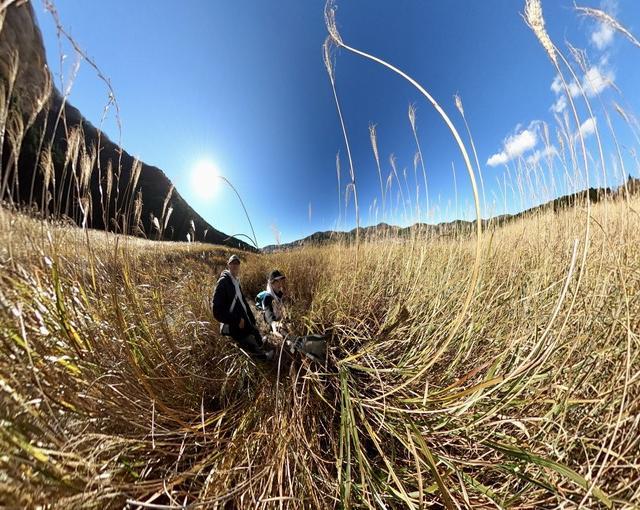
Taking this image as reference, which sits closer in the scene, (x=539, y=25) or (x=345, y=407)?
(x=539, y=25)

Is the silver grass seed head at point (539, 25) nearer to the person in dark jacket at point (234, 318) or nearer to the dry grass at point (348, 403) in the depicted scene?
the dry grass at point (348, 403)

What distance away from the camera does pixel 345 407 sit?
1000mm

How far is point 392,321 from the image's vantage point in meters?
1.46

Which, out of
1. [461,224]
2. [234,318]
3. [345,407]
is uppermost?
[461,224]

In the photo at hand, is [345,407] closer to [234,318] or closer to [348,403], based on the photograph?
[348,403]

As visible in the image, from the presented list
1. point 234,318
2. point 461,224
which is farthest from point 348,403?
point 461,224

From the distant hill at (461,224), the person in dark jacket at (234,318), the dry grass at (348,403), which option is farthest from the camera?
the person in dark jacket at (234,318)

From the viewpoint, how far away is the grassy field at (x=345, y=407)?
60 centimetres

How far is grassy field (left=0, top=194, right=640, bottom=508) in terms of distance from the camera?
60 centimetres

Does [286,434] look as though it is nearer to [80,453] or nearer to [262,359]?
[80,453]

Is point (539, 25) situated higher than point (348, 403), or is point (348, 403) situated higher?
point (539, 25)

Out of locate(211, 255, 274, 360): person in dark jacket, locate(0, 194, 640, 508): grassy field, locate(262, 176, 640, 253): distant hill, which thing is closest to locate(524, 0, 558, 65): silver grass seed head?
locate(0, 194, 640, 508): grassy field

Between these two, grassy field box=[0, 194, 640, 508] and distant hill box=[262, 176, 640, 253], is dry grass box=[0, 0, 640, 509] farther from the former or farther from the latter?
distant hill box=[262, 176, 640, 253]

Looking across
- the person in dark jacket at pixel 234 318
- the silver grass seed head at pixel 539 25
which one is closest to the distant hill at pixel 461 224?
the silver grass seed head at pixel 539 25
